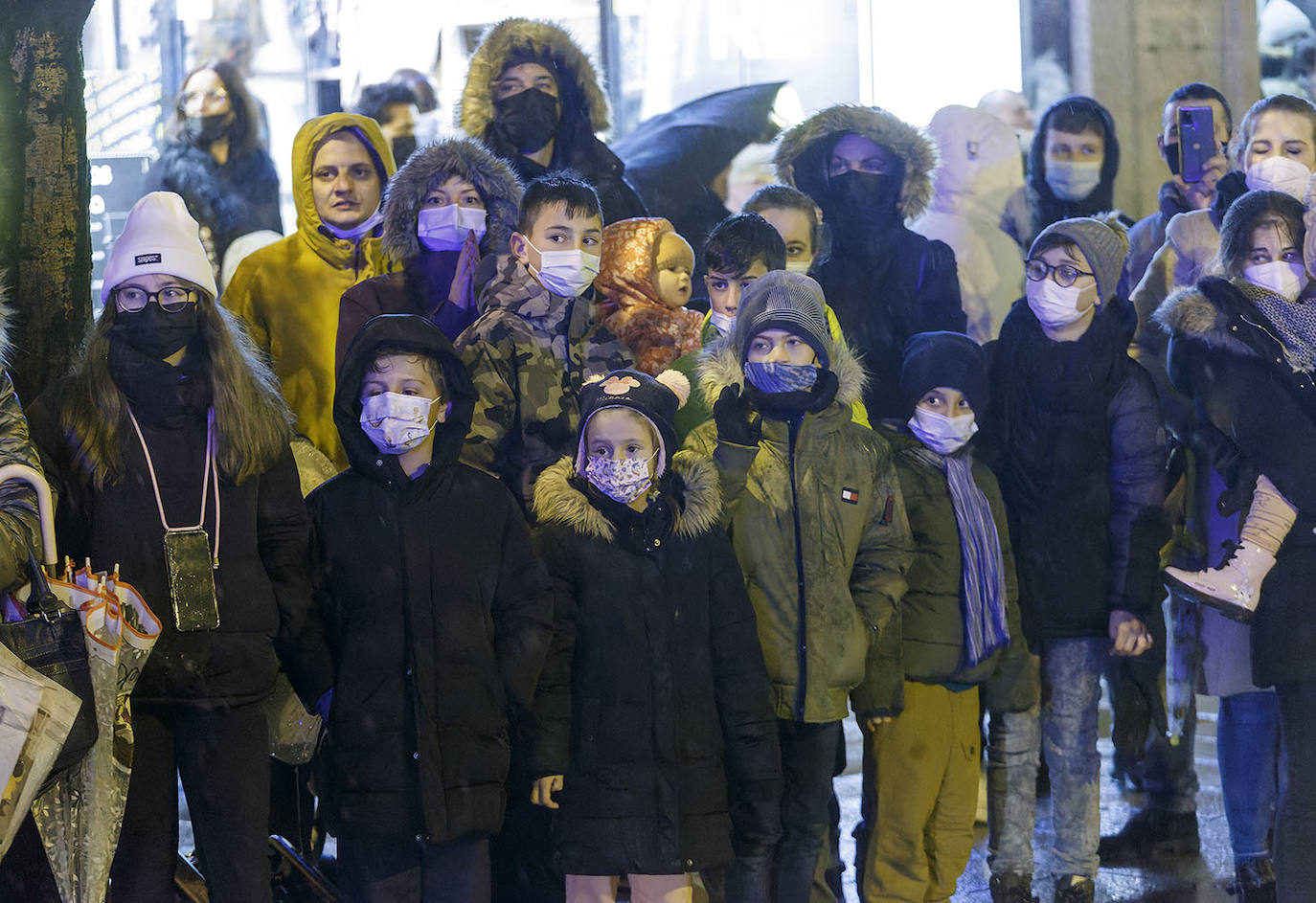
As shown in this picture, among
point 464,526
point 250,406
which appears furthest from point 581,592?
point 250,406

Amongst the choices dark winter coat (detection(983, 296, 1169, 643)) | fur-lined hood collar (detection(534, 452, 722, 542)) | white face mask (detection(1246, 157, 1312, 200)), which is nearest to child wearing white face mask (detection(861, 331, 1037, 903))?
dark winter coat (detection(983, 296, 1169, 643))

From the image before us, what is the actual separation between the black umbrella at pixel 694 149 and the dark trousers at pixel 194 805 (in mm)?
4233

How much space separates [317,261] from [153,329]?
143 centimetres

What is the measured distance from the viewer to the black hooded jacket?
7113 millimetres

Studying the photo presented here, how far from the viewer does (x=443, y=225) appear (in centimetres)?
536

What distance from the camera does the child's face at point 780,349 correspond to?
197 inches

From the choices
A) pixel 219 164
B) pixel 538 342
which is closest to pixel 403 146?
pixel 219 164

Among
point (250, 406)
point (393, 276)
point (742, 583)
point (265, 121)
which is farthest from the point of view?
point (265, 121)

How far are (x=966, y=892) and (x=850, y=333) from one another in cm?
219

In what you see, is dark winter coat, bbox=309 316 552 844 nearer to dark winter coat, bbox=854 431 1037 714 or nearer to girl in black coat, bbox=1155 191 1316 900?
dark winter coat, bbox=854 431 1037 714

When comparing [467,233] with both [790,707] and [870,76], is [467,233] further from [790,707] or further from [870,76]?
[870,76]

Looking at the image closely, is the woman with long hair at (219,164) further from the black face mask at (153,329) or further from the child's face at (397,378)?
the child's face at (397,378)

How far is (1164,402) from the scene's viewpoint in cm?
613

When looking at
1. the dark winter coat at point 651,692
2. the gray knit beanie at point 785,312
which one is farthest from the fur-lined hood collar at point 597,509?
the gray knit beanie at point 785,312
